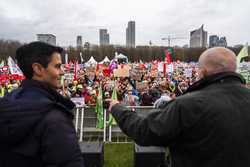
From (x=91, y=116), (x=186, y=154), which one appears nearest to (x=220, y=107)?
(x=186, y=154)

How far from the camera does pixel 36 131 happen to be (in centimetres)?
209

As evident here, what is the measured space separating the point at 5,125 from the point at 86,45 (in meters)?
88.7

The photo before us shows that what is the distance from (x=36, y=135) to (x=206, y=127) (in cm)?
106

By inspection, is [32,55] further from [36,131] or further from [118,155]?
[118,155]

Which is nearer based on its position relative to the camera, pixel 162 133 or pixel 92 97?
pixel 162 133

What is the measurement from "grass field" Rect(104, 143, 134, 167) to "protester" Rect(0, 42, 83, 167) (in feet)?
20.7

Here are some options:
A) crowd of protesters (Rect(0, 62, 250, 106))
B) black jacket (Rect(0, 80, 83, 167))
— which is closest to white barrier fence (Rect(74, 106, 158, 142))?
crowd of protesters (Rect(0, 62, 250, 106))

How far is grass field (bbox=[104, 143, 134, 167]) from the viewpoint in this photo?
8.43 m

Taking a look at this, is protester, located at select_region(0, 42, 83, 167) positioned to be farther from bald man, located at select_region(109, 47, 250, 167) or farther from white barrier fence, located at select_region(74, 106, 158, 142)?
white barrier fence, located at select_region(74, 106, 158, 142)

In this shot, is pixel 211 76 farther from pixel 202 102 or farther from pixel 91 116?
pixel 91 116

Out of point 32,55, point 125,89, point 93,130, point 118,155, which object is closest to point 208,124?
point 32,55

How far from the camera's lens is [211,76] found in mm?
2523

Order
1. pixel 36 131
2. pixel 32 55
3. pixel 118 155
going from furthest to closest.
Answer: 1. pixel 118 155
2. pixel 32 55
3. pixel 36 131

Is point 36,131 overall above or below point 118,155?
above
